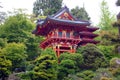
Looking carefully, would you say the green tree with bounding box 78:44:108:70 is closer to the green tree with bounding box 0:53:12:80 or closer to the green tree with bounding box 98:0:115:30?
the green tree with bounding box 0:53:12:80

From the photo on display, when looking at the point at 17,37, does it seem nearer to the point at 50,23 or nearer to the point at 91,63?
the point at 50,23

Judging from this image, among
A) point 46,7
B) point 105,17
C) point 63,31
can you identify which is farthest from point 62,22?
point 46,7

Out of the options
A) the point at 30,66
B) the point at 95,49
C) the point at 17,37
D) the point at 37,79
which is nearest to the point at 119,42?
the point at 37,79

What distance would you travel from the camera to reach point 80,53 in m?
31.0

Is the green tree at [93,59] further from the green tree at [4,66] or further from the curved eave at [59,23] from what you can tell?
the green tree at [4,66]

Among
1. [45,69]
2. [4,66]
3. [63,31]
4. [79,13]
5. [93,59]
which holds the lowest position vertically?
[45,69]

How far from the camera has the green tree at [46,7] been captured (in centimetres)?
5076

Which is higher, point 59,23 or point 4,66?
point 59,23

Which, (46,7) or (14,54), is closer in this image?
(14,54)

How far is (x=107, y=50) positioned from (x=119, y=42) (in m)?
15.3

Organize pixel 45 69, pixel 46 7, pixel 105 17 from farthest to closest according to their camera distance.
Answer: pixel 46 7, pixel 105 17, pixel 45 69

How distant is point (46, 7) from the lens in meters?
53.6

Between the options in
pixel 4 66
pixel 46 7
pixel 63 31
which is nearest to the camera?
pixel 4 66

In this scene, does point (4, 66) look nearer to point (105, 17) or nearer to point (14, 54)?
point (14, 54)
